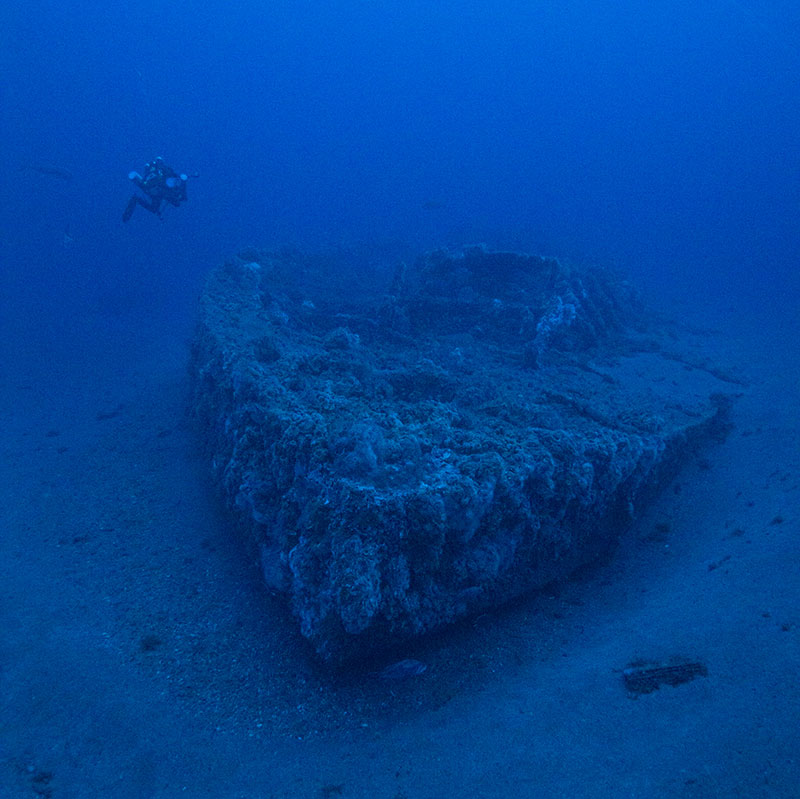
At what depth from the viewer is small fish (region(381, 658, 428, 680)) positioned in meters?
5.38

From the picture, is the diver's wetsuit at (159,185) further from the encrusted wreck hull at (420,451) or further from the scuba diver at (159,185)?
the encrusted wreck hull at (420,451)

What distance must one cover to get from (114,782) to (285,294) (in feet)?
39.4

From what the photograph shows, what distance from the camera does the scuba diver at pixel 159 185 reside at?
48.5 feet

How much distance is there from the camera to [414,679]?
17.6 ft

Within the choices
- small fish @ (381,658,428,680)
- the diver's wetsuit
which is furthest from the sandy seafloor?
the diver's wetsuit

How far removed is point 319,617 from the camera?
5.22 meters

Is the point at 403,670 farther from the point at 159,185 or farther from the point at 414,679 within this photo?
the point at 159,185

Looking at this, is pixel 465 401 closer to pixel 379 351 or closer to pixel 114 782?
pixel 379 351

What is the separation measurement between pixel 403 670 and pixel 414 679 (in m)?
0.15

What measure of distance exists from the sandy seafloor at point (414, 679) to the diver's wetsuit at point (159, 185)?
33.5 ft

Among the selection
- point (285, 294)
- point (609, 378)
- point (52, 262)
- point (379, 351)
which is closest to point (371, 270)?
point (285, 294)

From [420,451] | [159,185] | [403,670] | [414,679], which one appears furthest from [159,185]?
[414,679]

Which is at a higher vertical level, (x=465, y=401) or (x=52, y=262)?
(x=465, y=401)

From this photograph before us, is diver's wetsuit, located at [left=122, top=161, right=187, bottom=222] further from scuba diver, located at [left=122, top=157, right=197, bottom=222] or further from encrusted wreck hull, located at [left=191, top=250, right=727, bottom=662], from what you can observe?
encrusted wreck hull, located at [left=191, top=250, right=727, bottom=662]
